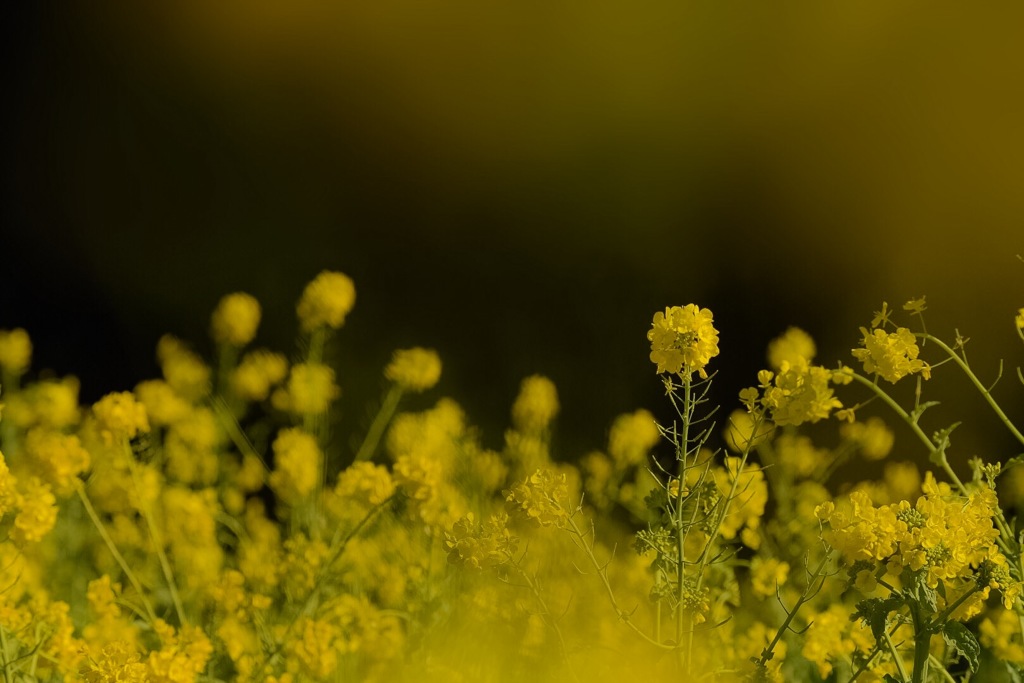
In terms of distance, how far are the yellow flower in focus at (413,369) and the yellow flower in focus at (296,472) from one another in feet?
0.78

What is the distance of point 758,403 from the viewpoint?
1294 mm

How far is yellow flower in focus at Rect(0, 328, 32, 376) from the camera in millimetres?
2895

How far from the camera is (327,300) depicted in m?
2.45

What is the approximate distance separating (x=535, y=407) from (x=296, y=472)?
0.52 m

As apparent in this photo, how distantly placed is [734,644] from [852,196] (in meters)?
1.19

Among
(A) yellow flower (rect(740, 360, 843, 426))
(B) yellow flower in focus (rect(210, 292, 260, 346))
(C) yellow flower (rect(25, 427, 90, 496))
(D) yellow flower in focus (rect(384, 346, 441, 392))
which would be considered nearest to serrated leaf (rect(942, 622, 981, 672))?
(A) yellow flower (rect(740, 360, 843, 426))

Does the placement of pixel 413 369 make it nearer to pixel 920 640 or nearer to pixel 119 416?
pixel 119 416

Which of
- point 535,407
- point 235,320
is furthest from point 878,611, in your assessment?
point 235,320

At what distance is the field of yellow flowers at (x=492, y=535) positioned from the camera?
123 cm

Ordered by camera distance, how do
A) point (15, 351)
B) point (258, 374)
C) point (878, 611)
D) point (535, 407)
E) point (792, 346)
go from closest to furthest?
point (878, 611), point (535, 407), point (792, 346), point (258, 374), point (15, 351)

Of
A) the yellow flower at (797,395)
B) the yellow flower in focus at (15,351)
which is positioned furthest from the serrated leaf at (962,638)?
the yellow flower in focus at (15,351)

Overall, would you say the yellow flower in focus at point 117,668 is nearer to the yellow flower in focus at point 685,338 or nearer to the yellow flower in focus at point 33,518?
the yellow flower in focus at point 33,518

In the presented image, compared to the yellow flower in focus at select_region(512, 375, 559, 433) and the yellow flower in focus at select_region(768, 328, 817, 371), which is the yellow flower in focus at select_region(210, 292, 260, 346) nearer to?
the yellow flower in focus at select_region(512, 375, 559, 433)

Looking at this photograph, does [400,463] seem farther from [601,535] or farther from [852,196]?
[852,196]
